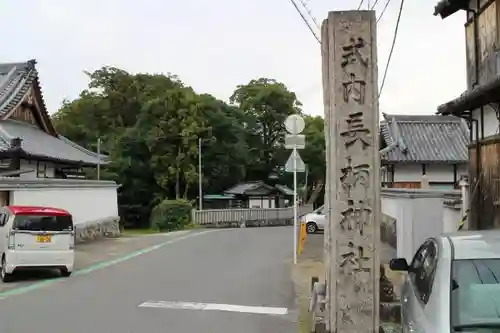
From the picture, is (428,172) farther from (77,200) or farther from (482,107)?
(77,200)

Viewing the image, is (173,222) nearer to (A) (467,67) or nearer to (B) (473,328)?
(A) (467,67)

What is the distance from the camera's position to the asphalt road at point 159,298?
875cm

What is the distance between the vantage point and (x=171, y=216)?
123 feet

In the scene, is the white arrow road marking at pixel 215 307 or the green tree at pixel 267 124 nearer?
the white arrow road marking at pixel 215 307

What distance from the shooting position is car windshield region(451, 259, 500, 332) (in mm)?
4023

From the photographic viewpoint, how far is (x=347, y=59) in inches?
298

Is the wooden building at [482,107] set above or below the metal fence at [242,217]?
above

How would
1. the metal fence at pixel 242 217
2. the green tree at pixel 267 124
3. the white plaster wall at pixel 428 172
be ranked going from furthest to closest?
1. the green tree at pixel 267 124
2. the metal fence at pixel 242 217
3. the white plaster wall at pixel 428 172

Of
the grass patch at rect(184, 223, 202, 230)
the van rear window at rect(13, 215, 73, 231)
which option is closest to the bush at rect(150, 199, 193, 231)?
the grass patch at rect(184, 223, 202, 230)

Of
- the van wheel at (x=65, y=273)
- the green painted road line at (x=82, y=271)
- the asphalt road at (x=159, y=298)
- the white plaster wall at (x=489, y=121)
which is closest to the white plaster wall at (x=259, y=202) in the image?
the green painted road line at (x=82, y=271)

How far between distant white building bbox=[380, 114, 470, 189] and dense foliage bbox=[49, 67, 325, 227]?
16.4 m

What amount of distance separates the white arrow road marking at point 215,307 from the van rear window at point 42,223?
426 cm

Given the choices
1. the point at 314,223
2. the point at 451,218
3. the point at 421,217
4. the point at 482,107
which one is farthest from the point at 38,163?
the point at 482,107

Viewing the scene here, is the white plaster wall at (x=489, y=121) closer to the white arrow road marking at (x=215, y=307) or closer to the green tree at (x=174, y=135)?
the white arrow road marking at (x=215, y=307)
